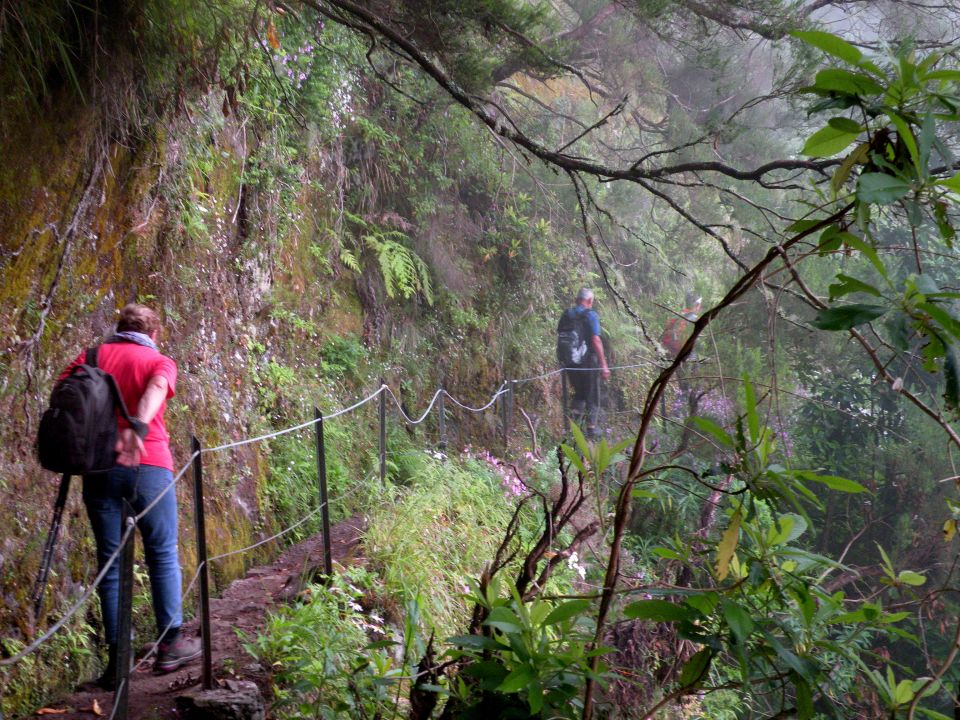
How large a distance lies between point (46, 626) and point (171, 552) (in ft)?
2.12

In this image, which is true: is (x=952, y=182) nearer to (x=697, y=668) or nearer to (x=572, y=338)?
(x=697, y=668)

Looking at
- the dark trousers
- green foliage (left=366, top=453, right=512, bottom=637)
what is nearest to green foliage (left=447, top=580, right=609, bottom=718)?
green foliage (left=366, top=453, right=512, bottom=637)

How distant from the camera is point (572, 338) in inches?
479

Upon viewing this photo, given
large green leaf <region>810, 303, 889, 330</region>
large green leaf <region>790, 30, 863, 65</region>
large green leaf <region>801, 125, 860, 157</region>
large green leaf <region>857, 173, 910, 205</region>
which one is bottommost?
large green leaf <region>810, 303, 889, 330</region>

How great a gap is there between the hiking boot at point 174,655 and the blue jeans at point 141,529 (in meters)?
0.09

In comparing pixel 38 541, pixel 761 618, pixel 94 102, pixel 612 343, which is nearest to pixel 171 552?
pixel 38 541

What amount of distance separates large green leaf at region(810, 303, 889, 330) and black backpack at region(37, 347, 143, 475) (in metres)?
3.12

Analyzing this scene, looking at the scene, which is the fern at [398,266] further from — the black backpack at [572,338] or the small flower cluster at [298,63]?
the black backpack at [572,338]

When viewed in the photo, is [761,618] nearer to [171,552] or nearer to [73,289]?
[171,552]

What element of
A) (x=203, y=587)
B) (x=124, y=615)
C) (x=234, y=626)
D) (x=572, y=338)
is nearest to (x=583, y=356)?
(x=572, y=338)

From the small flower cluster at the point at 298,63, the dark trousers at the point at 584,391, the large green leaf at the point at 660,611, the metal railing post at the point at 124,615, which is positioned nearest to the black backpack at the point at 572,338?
the dark trousers at the point at 584,391

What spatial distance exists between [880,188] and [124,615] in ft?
8.79

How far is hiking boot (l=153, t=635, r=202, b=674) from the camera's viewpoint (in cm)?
396

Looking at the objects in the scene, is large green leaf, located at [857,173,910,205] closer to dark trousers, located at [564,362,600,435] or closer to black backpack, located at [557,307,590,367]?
black backpack, located at [557,307,590,367]
